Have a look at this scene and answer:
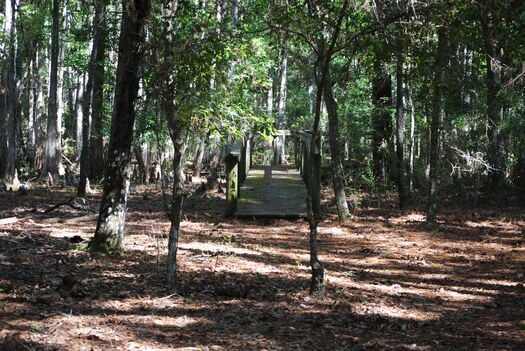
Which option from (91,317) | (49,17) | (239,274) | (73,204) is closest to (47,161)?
(73,204)

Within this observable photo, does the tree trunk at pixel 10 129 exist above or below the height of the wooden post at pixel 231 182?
above

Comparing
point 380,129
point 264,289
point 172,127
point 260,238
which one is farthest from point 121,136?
point 380,129

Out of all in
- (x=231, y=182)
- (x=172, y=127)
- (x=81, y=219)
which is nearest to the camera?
(x=172, y=127)

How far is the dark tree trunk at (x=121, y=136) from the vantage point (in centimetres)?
786

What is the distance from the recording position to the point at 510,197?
51.8ft

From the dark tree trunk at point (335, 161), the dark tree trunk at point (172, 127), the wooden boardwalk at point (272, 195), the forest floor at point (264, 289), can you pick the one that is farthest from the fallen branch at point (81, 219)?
the dark tree trunk at point (172, 127)

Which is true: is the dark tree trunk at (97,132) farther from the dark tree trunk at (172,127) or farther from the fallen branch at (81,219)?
the dark tree trunk at (172,127)

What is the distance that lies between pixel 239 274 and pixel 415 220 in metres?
6.41

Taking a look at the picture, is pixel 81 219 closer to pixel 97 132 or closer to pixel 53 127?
pixel 97 132

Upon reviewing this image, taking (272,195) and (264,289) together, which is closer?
(264,289)

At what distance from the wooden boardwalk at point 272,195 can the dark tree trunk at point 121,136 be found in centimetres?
467

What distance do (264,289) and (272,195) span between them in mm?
7064

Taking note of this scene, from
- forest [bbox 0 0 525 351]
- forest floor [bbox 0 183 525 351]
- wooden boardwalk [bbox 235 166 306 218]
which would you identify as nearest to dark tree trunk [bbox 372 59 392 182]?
wooden boardwalk [bbox 235 166 306 218]

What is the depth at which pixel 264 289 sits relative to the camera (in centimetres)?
723
